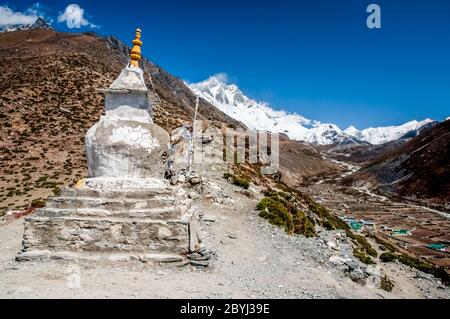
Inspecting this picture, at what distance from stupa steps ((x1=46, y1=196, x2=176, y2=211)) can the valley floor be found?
4.72 feet

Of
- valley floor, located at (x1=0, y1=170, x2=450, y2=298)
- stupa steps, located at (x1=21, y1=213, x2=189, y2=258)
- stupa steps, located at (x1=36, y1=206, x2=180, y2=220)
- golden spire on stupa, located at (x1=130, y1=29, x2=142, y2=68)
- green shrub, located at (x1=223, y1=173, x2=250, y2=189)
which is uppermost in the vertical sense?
golden spire on stupa, located at (x1=130, y1=29, x2=142, y2=68)

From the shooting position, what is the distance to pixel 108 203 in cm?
964

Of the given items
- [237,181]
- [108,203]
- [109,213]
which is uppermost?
[237,181]

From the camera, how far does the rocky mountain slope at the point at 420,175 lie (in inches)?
2785

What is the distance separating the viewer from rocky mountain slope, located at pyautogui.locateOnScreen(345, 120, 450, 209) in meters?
70.8

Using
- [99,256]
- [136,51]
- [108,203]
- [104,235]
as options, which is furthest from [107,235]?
[136,51]

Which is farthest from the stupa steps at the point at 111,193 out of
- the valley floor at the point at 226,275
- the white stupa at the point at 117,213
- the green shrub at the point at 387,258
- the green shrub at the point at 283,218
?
the green shrub at the point at 387,258

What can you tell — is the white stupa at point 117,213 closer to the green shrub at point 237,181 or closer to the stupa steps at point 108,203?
the stupa steps at point 108,203

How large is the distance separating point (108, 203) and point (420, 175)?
272 ft

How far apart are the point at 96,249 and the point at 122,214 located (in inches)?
41.8

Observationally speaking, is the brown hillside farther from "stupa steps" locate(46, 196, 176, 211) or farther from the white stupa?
"stupa steps" locate(46, 196, 176, 211)

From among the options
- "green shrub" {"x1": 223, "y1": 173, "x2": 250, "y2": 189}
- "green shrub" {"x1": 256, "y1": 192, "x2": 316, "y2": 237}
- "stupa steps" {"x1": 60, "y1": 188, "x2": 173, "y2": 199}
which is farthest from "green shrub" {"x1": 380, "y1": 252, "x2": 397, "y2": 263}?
"stupa steps" {"x1": 60, "y1": 188, "x2": 173, "y2": 199}

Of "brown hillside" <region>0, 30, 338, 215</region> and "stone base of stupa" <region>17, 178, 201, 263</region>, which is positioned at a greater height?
"brown hillside" <region>0, 30, 338, 215</region>

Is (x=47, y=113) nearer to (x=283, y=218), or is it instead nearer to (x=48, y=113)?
(x=48, y=113)
